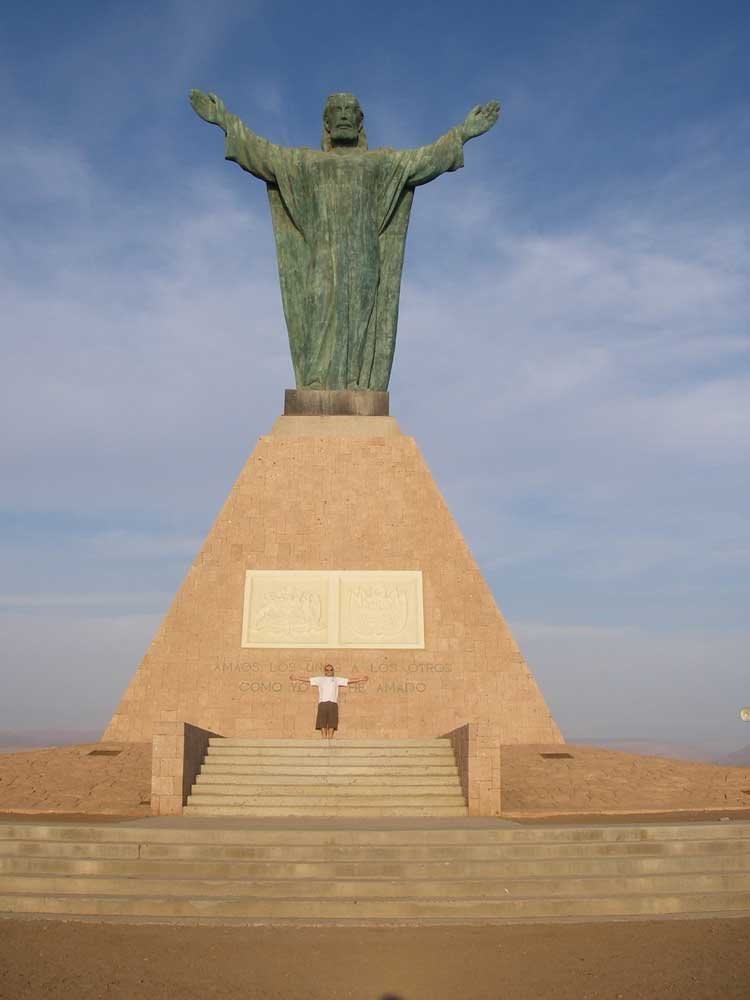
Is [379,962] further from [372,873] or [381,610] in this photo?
[381,610]

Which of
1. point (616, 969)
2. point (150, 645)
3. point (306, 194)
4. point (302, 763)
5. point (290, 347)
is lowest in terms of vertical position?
point (616, 969)

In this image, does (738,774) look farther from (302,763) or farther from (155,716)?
(155,716)

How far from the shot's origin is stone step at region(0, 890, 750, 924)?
721cm

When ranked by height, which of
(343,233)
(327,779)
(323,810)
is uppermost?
(343,233)

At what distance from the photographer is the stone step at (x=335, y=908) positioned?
23.7 ft

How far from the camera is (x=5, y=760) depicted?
14.0 meters

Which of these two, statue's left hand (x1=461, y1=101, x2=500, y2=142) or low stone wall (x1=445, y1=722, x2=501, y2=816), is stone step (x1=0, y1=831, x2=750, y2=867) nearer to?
low stone wall (x1=445, y1=722, x2=501, y2=816)

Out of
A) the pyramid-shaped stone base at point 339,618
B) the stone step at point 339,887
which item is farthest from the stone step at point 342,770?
the stone step at point 339,887

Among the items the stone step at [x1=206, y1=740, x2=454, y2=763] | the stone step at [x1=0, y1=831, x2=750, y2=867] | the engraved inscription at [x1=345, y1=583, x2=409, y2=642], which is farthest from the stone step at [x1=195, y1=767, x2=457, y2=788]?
the engraved inscription at [x1=345, y1=583, x2=409, y2=642]

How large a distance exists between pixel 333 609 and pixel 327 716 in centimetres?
339

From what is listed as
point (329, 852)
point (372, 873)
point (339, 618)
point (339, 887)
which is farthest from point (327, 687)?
point (339, 887)

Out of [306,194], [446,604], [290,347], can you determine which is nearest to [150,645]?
[446,604]

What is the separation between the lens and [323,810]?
35.0 feet

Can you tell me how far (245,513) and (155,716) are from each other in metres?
3.47
